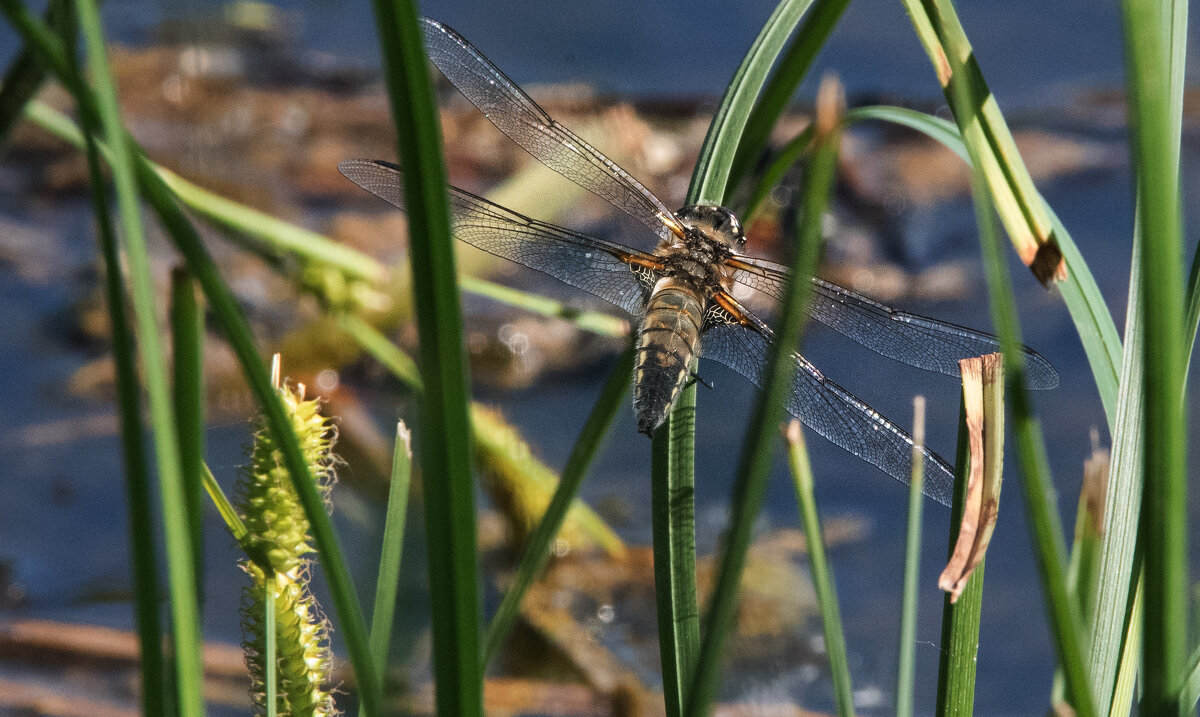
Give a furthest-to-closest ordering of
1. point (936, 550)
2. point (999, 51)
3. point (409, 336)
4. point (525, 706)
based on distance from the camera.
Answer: point (999, 51) → point (409, 336) → point (936, 550) → point (525, 706)

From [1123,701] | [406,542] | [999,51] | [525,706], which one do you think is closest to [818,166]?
[1123,701]

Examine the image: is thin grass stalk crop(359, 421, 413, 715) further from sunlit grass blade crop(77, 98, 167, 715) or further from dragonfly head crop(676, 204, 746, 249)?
dragonfly head crop(676, 204, 746, 249)

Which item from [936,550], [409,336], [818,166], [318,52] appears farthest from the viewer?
[318,52]

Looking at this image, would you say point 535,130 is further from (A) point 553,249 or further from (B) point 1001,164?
(B) point 1001,164

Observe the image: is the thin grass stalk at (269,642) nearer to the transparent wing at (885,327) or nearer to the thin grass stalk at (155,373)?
the thin grass stalk at (155,373)

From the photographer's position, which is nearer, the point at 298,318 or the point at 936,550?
the point at 936,550

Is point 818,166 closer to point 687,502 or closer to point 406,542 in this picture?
point 687,502

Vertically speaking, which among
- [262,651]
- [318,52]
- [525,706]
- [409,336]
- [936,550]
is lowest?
[525,706]
